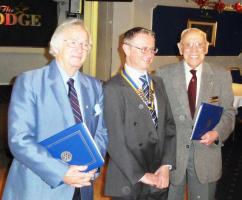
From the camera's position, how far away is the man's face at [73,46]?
1812mm

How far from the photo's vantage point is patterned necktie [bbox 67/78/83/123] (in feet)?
6.08

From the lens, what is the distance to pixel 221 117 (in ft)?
8.00

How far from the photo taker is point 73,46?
5.98 ft

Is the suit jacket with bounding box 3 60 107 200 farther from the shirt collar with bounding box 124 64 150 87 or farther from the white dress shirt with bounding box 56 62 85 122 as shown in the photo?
the shirt collar with bounding box 124 64 150 87

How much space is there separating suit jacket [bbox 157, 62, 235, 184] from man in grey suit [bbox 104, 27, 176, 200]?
0.71ft

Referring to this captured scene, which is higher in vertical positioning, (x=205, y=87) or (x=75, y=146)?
(x=205, y=87)

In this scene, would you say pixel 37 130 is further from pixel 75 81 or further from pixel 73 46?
pixel 73 46

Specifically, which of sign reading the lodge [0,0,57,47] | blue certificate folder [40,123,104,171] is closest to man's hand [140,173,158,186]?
blue certificate folder [40,123,104,171]

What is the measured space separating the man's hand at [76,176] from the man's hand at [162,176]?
1.80ft

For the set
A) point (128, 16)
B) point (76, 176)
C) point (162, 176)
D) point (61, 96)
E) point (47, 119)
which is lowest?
point (162, 176)

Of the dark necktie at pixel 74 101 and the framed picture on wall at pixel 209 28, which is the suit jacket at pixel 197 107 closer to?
the dark necktie at pixel 74 101

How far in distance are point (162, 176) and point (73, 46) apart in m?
0.97

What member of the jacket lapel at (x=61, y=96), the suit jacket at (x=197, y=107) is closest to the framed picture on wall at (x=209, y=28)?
the suit jacket at (x=197, y=107)

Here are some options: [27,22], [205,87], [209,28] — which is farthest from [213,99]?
[27,22]
